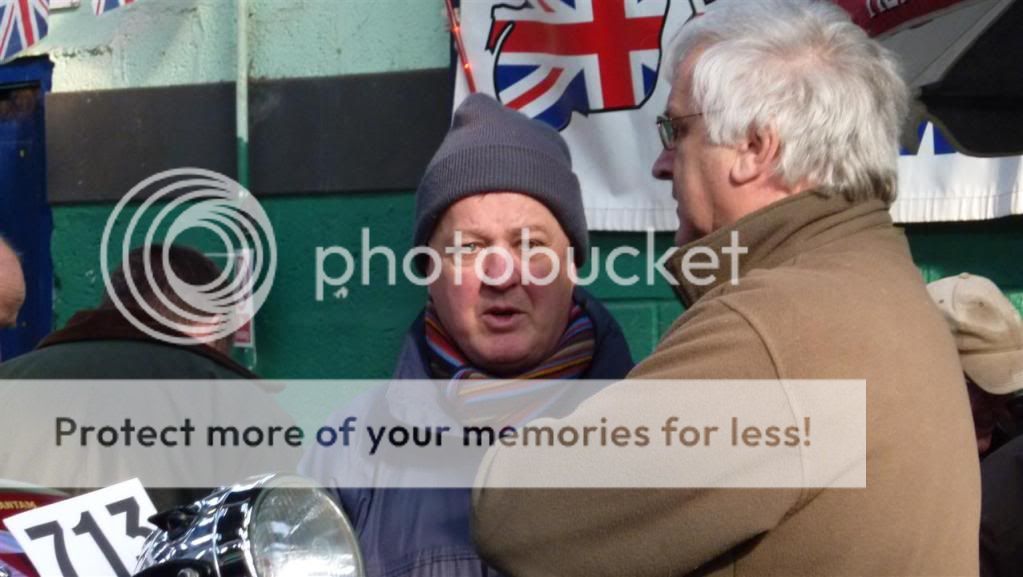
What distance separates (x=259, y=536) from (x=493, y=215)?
4.51 feet

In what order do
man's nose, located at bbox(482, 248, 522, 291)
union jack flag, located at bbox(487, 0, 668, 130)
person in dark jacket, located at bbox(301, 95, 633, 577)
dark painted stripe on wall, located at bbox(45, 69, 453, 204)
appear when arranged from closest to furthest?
person in dark jacket, located at bbox(301, 95, 633, 577), man's nose, located at bbox(482, 248, 522, 291), union jack flag, located at bbox(487, 0, 668, 130), dark painted stripe on wall, located at bbox(45, 69, 453, 204)

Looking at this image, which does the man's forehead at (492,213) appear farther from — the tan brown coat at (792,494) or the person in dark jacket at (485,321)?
the tan brown coat at (792,494)

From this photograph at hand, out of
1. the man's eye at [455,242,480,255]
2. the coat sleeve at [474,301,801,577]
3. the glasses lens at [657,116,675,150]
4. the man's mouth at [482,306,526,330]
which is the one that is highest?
the glasses lens at [657,116,675,150]

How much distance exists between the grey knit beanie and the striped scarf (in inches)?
8.4

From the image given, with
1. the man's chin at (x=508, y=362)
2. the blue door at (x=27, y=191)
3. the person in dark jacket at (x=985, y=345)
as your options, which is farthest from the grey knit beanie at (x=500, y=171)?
the blue door at (x=27, y=191)

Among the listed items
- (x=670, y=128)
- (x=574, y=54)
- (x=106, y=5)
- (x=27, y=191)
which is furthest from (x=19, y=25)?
(x=670, y=128)

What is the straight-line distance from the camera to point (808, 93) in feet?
5.92

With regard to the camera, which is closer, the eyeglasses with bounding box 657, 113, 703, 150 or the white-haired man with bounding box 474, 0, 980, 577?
the white-haired man with bounding box 474, 0, 980, 577

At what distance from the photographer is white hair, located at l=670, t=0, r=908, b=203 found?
5.89 feet

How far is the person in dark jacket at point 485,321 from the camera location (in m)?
2.43

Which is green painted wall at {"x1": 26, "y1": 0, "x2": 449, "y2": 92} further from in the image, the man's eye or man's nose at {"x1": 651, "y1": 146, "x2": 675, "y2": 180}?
man's nose at {"x1": 651, "y1": 146, "x2": 675, "y2": 180}

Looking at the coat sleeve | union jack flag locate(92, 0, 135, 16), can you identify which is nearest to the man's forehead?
the coat sleeve

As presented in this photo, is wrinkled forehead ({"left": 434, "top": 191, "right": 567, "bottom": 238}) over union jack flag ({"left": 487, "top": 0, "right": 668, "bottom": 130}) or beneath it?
beneath

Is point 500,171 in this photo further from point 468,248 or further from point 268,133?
point 268,133
